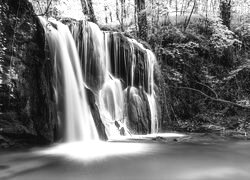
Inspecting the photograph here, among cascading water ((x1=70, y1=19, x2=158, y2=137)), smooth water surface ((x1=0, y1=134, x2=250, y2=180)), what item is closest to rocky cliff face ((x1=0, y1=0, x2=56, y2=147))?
smooth water surface ((x1=0, y1=134, x2=250, y2=180))

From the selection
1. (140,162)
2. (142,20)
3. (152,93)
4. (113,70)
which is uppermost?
(142,20)

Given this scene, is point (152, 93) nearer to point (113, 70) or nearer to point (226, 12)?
point (113, 70)

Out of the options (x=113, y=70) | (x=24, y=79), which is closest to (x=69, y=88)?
(x=24, y=79)

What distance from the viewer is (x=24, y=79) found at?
20.2ft

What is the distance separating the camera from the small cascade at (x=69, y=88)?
686 centimetres

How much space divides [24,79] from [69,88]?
1435 mm

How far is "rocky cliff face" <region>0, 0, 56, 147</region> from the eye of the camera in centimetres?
573

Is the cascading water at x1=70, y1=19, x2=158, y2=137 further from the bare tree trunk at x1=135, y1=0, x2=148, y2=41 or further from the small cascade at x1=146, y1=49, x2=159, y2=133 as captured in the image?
the bare tree trunk at x1=135, y1=0, x2=148, y2=41

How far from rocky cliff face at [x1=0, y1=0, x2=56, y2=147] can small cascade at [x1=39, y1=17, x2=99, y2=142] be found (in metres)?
0.35

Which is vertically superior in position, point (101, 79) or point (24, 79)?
point (24, 79)

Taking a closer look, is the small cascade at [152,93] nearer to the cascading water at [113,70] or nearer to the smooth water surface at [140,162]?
the cascading water at [113,70]

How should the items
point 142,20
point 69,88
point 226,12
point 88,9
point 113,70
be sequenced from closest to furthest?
point 69,88 < point 113,70 < point 142,20 < point 88,9 < point 226,12

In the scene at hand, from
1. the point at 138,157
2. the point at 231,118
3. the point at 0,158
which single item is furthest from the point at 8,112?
the point at 231,118

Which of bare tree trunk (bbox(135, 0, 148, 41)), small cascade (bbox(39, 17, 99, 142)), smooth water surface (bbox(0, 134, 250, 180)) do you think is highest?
bare tree trunk (bbox(135, 0, 148, 41))
